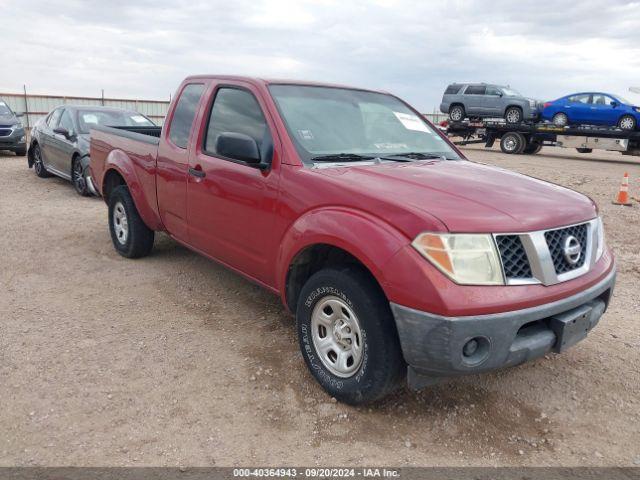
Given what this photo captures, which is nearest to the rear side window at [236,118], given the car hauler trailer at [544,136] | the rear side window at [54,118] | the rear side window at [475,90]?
the rear side window at [54,118]

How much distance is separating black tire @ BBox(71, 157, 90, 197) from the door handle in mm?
5909

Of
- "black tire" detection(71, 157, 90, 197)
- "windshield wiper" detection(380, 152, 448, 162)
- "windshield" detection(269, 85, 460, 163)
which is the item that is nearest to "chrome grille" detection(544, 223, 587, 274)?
"windshield wiper" detection(380, 152, 448, 162)

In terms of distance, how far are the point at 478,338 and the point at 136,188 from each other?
3824 millimetres

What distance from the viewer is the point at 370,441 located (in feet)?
9.31

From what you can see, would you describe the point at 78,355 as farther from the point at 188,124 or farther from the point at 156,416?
the point at 188,124

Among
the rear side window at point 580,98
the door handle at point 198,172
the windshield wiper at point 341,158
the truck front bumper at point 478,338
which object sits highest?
the rear side window at point 580,98

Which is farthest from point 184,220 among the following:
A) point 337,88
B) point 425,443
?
point 425,443

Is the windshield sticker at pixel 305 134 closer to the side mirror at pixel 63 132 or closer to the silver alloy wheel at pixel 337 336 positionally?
the silver alloy wheel at pixel 337 336

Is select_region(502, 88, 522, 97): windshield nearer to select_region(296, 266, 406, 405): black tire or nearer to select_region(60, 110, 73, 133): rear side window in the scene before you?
select_region(60, 110, 73, 133): rear side window

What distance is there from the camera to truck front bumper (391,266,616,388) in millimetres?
2518

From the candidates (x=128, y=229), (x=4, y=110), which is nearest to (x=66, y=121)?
(x=128, y=229)

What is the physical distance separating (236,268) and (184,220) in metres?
0.83

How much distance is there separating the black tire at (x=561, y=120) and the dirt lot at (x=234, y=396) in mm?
16176

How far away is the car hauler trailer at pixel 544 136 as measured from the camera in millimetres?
18281
